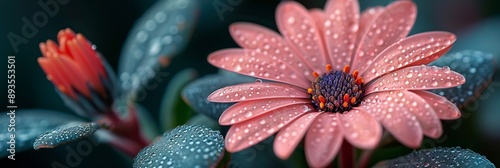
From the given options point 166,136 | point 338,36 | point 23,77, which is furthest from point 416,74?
point 23,77

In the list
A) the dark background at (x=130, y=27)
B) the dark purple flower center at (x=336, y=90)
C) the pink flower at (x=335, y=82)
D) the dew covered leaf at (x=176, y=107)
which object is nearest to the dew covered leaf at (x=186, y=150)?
the pink flower at (x=335, y=82)

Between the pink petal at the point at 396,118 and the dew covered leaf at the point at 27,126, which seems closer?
the pink petal at the point at 396,118

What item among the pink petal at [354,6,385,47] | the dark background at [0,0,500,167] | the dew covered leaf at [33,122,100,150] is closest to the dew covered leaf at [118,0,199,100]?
the dark background at [0,0,500,167]

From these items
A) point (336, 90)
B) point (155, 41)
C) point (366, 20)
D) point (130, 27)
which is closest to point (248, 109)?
point (336, 90)

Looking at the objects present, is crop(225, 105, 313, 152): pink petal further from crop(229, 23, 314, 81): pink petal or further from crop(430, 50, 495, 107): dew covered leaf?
crop(430, 50, 495, 107): dew covered leaf

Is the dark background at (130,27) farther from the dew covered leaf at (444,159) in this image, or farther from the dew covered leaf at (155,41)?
the dew covered leaf at (444,159)

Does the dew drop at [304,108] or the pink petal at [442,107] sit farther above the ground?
the dew drop at [304,108]
